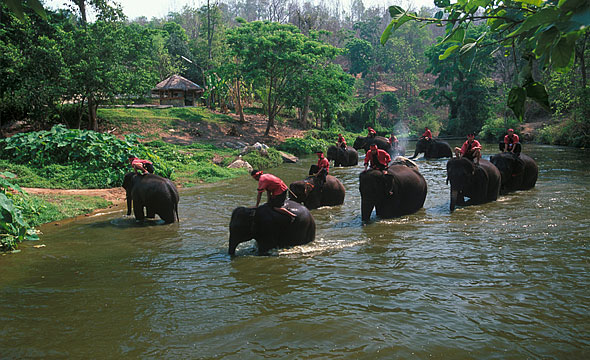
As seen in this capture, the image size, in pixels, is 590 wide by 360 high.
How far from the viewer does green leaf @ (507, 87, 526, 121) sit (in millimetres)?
2240

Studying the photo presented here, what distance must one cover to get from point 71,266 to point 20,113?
20056 mm

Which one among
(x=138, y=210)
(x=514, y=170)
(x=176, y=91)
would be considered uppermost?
(x=176, y=91)

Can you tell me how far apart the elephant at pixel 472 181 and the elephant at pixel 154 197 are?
285 inches

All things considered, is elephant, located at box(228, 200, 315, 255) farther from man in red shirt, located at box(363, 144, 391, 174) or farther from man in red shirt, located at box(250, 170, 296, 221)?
man in red shirt, located at box(363, 144, 391, 174)

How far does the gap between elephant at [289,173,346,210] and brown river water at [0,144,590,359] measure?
1.65 m

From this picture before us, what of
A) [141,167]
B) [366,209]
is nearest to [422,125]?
[366,209]

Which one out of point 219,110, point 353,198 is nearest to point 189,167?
point 353,198

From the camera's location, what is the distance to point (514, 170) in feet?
45.6

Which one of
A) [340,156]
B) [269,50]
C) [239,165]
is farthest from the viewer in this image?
[269,50]

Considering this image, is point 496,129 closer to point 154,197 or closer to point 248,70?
point 248,70

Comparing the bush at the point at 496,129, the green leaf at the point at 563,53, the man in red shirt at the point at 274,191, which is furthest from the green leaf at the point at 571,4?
the bush at the point at 496,129

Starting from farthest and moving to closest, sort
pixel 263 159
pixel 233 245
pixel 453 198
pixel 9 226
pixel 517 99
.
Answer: pixel 263 159, pixel 453 198, pixel 9 226, pixel 233 245, pixel 517 99

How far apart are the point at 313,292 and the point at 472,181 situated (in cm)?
744

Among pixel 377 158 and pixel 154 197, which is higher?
pixel 377 158
